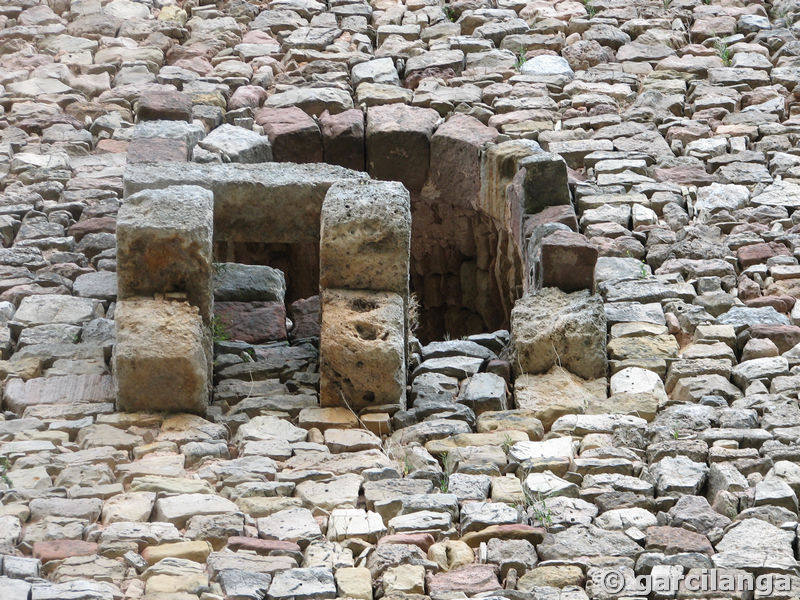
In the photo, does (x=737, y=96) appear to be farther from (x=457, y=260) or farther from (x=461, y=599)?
(x=461, y=599)

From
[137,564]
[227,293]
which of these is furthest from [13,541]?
[227,293]

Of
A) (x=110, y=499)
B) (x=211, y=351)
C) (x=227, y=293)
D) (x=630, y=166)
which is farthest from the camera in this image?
(x=630, y=166)

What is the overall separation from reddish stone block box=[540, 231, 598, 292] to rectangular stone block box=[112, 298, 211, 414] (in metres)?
1.82

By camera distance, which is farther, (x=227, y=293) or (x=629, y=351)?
(x=227, y=293)

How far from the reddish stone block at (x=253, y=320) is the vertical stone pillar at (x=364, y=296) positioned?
923 mm

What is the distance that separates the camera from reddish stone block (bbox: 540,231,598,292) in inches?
315

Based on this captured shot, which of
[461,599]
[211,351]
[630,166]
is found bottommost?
[461,599]

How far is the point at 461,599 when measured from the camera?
5672 millimetres

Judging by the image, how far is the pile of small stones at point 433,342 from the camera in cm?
601

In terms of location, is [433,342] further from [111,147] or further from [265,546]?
[111,147]

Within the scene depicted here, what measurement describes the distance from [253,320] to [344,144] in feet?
6.29

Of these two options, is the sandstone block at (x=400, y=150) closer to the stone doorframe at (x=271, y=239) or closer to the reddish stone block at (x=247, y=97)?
the reddish stone block at (x=247, y=97)

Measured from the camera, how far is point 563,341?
25.2 ft

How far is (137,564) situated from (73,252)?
10.9 feet
